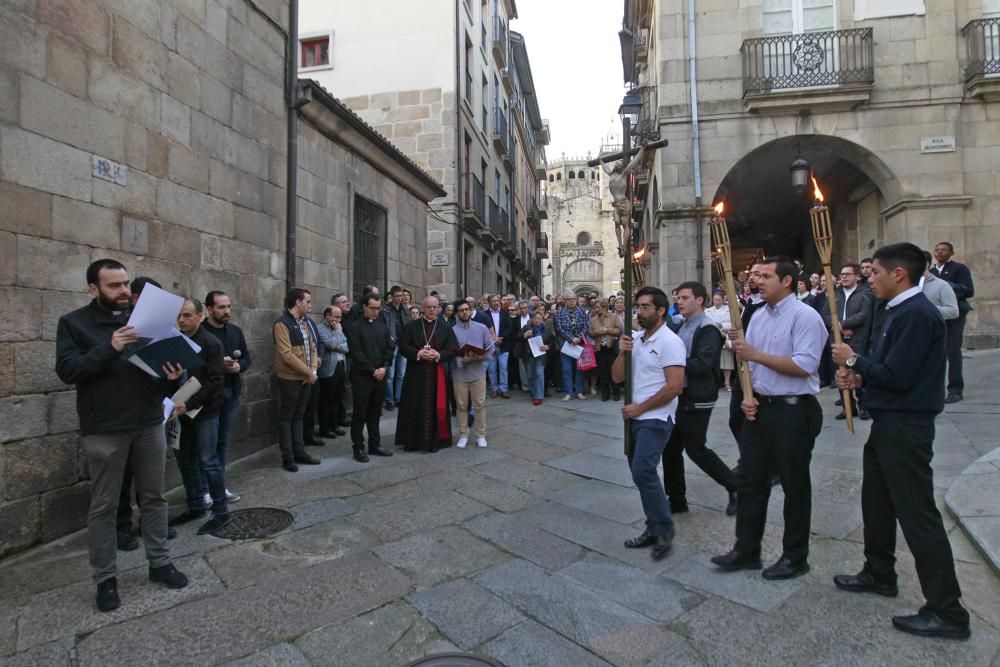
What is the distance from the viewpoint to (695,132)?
13.2 metres

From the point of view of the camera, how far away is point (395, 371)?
913 centimetres

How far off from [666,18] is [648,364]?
41.0 feet

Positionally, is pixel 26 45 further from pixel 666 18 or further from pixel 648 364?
pixel 666 18

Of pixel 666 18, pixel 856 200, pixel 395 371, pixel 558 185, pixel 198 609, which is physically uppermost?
pixel 558 185

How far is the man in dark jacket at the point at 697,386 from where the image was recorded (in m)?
4.10

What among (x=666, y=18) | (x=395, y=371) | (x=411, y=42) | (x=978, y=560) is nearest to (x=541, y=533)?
(x=978, y=560)

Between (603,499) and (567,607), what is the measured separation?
1817 mm

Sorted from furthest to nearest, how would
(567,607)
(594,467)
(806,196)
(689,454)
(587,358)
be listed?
(806,196) < (587,358) < (594,467) < (689,454) < (567,607)

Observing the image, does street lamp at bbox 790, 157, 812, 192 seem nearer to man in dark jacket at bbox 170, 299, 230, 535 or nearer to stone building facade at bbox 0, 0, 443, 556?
stone building facade at bbox 0, 0, 443, 556

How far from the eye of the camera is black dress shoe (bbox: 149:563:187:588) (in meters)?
3.27

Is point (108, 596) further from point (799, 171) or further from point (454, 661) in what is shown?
point (799, 171)

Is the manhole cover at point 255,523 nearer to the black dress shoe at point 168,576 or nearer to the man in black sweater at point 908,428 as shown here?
the black dress shoe at point 168,576

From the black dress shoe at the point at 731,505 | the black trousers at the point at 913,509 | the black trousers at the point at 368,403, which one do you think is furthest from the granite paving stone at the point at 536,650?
the black trousers at the point at 368,403

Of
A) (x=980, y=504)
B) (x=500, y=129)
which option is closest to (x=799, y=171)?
(x=980, y=504)
